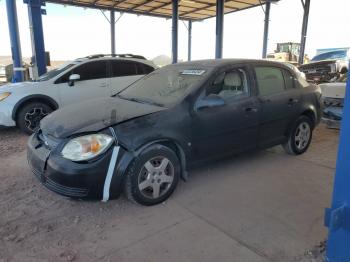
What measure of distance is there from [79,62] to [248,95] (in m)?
4.28

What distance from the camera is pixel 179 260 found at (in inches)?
94.7

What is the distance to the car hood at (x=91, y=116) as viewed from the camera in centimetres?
301

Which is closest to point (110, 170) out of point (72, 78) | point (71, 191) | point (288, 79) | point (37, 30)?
point (71, 191)

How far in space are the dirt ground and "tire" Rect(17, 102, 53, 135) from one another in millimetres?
2067

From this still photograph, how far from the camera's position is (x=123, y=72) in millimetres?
7305

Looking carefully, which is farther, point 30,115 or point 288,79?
point 30,115

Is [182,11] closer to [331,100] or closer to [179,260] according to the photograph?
[331,100]

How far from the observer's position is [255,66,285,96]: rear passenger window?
419 cm

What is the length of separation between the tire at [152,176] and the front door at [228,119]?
0.42 metres

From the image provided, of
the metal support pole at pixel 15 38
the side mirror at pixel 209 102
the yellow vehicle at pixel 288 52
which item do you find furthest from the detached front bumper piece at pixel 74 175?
the yellow vehicle at pixel 288 52

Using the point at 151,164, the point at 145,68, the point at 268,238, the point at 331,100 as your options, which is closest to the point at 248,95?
the point at 151,164

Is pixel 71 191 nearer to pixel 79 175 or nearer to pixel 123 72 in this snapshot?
pixel 79 175

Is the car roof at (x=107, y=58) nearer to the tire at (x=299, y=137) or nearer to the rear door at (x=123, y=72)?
the rear door at (x=123, y=72)

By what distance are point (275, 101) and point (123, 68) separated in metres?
4.20
